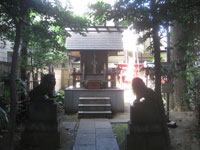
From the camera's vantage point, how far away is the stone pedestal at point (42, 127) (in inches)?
182

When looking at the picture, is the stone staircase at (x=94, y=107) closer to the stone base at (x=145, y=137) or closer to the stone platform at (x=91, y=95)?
the stone platform at (x=91, y=95)

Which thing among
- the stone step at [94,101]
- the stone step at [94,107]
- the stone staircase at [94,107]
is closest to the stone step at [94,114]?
the stone staircase at [94,107]

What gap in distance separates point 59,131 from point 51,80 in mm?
1488

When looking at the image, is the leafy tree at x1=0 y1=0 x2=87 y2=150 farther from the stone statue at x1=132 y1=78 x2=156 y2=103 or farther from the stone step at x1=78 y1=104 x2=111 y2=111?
the stone step at x1=78 y1=104 x2=111 y2=111

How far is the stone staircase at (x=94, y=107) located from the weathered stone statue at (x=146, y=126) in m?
3.79

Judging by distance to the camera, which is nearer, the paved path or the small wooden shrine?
the paved path

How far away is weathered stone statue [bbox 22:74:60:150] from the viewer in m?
4.62

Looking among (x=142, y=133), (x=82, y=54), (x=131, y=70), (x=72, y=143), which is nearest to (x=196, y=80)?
(x=142, y=133)

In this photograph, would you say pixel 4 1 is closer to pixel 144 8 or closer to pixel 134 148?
pixel 144 8

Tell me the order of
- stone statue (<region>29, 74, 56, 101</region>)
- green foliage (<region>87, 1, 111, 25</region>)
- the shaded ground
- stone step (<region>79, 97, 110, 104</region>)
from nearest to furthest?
green foliage (<region>87, 1, 111, 25</region>)
the shaded ground
stone statue (<region>29, 74, 56, 101</region>)
stone step (<region>79, 97, 110, 104</region>)

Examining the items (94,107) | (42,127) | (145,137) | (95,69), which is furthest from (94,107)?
(145,137)

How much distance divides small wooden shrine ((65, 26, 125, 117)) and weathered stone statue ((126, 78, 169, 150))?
163 inches

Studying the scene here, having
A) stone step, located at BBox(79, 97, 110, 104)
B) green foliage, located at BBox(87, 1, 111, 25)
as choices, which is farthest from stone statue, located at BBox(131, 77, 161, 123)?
stone step, located at BBox(79, 97, 110, 104)

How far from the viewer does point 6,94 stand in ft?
16.9
